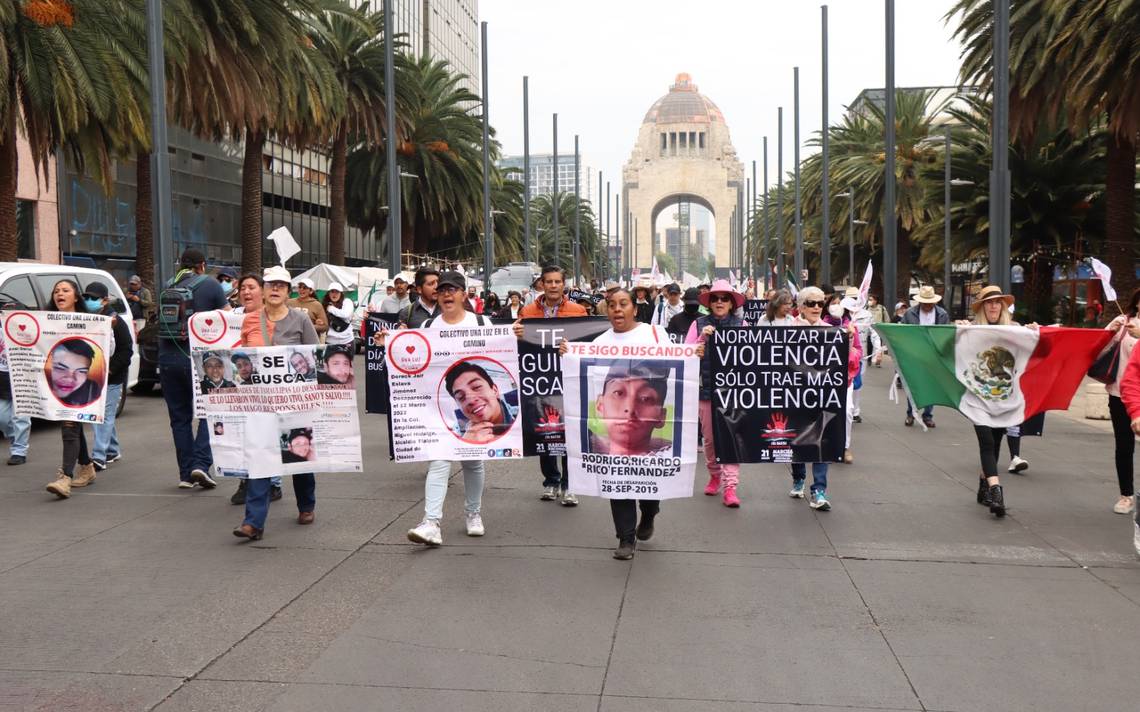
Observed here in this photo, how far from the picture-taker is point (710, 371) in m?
8.88

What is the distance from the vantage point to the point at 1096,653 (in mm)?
5363

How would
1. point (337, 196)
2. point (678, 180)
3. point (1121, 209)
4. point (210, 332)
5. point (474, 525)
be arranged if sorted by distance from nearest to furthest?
1. point (474, 525)
2. point (210, 332)
3. point (1121, 209)
4. point (337, 196)
5. point (678, 180)

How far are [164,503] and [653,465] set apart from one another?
12.9 ft

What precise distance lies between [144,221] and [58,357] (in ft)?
55.8

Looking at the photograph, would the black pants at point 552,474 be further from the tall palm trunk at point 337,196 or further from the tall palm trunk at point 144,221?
the tall palm trunk at point 337,196

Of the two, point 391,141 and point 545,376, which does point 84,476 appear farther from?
point 391,141

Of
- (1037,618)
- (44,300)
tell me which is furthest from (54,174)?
(1037,618)

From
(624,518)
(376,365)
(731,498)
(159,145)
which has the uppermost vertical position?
(159,145)

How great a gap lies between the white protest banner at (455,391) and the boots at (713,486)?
234cm

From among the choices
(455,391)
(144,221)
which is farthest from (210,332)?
(144,221)

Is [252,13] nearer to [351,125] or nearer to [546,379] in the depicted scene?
[351,125]

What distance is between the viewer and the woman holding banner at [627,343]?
23.8 ft

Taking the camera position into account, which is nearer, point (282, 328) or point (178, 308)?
point (282, 328)

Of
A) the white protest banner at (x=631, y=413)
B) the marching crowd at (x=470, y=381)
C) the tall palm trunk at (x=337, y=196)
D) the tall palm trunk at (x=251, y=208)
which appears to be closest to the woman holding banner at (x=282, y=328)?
the marching crowd at (x=470, y=381)
